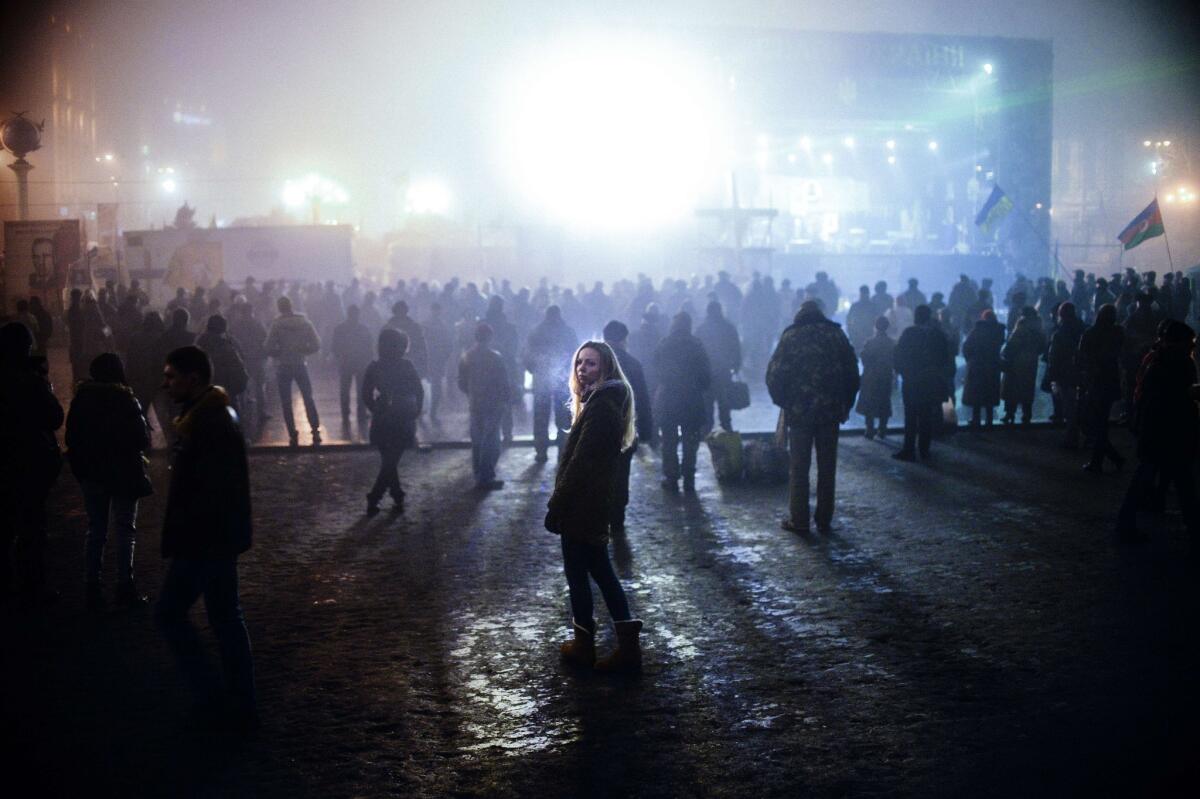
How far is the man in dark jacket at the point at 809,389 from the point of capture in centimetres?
878

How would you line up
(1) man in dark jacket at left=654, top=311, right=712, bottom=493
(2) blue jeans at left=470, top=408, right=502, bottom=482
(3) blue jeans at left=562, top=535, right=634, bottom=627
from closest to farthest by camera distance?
1. (3) blue jeans at left=562, top=535, right=634, bottom=627
2. (1) man in dark jacket at left=654, top=311, right=712, bottom=493
3. (2) blue jeans at left=470, top=408, right=502, bottom=482

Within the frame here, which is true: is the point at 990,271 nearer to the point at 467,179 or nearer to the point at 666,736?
the point at 666,736

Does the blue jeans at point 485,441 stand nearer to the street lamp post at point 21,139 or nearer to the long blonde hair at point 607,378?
the long blonde hair at point 607,378

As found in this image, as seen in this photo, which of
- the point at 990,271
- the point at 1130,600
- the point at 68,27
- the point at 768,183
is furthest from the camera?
the point at 68,27

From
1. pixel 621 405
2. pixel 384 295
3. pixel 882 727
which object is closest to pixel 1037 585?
pixel 882 727

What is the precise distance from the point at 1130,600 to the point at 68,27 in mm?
70959

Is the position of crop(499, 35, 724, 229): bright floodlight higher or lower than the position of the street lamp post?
higher

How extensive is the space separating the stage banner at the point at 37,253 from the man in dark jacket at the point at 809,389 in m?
12.7

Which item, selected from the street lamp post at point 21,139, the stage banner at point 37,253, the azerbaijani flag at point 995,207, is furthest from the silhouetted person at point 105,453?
the azerbaijani flag at point 995,207

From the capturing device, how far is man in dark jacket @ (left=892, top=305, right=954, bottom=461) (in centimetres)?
1236

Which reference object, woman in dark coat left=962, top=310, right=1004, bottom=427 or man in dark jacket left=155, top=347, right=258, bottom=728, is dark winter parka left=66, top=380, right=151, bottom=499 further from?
woman in dark coat left=962, top=310, right=1004, bottom=427

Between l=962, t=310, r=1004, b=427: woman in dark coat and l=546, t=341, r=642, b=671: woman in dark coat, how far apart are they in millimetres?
10193

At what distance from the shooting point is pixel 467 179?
241 ft

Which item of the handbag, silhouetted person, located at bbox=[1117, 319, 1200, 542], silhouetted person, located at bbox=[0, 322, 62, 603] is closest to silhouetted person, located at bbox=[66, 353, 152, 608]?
silhouetted person, located at bbox=[0, 322, 62, 603]
